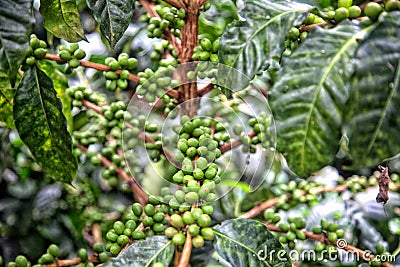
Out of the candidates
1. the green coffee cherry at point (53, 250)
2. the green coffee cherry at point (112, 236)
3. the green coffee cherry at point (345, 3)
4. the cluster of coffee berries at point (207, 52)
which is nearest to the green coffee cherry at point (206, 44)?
the cluster of coffee berries at point (207, 52)

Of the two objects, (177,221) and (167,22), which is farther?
(167,22)

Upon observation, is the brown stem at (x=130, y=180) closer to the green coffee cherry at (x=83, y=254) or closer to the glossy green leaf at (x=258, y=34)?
the green coffee cherry at (x=83, y=254)

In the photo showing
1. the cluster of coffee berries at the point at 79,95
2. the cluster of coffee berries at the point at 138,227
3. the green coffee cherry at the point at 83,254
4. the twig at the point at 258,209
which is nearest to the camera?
the cluster of coffee berries at the point at 138,227

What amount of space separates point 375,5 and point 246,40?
0.18 metres

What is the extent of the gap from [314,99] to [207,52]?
336mm

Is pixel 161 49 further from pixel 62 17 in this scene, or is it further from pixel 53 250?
pixel 53 250

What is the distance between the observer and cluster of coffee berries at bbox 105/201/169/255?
774 millimetres

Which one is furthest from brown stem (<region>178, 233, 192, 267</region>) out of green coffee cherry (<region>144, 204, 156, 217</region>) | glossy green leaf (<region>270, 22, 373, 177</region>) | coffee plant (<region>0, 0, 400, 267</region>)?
glossy green leaf (<region>270, 22, 373, 177</region>)

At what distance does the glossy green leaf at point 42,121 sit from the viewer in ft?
2.47

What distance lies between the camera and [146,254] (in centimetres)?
68

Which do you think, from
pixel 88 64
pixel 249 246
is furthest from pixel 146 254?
pixel 88 64

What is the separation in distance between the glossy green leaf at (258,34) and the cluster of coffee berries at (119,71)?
0.28 meters

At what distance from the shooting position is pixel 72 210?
1.64 m

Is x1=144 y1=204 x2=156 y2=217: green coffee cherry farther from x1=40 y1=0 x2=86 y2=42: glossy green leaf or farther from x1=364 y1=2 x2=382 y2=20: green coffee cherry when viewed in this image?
x1=364 y1=2 x2=382 y2=20: green coffee cherry
